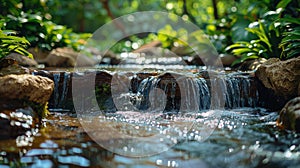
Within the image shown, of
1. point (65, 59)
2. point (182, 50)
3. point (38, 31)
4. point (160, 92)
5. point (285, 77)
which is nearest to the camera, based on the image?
point (285, 77)

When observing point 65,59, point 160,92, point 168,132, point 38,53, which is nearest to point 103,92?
point 160,92

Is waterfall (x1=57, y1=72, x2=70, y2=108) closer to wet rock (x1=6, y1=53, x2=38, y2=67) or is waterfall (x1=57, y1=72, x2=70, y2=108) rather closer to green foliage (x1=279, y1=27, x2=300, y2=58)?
wet rock (x1=6, y1=53, x2=38, y2=67)

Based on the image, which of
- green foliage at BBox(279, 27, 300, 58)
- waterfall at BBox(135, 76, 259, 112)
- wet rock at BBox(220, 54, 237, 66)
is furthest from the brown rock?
wet rock at BBox(220, 54, 237, 66)

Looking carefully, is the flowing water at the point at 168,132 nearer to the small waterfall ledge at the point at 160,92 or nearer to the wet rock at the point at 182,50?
the small waterfall ledge at the point at 160,92

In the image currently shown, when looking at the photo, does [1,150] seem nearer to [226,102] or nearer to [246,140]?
[246,140]

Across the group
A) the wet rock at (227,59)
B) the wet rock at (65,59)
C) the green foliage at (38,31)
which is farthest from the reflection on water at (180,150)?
the green foliage at (38,31)

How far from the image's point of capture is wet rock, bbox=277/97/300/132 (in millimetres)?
4020

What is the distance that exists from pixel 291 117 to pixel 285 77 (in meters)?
1.52

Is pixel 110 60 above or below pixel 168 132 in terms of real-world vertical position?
above

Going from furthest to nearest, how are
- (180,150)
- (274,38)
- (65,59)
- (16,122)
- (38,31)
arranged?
1. (38,31)
2. (65,59)
3. (274,38)
4. (16,122)
5. (180,150)

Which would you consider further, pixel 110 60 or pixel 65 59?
pixel 110 60

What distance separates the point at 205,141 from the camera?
148 inches

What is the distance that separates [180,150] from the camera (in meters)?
3.43

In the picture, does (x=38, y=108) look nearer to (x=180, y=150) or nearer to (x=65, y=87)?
(x=65, y=87)
